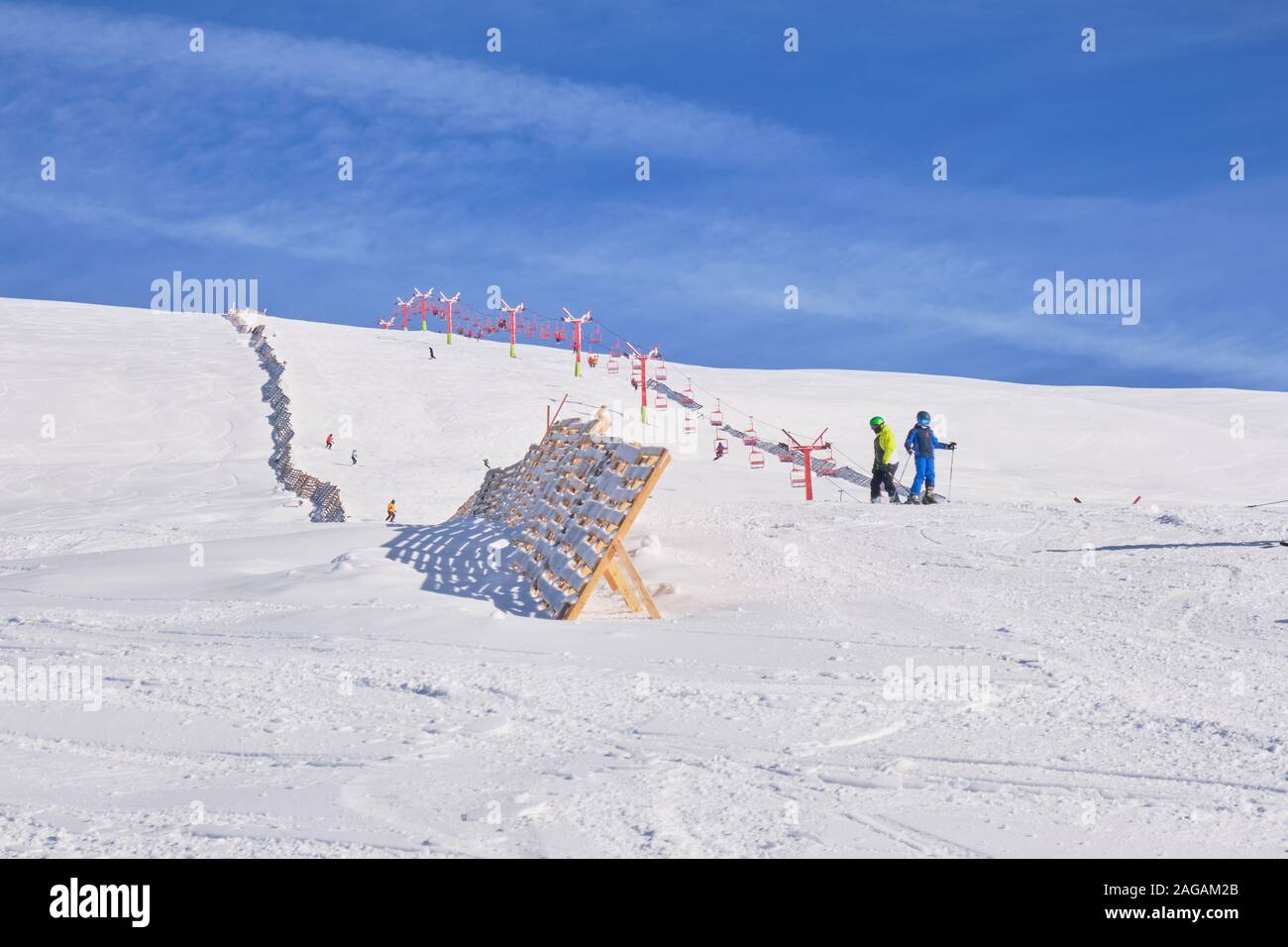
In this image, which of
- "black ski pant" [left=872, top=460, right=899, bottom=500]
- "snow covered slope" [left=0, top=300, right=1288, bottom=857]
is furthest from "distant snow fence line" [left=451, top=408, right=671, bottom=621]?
"black ski pant" [left=872, top=460, right=899, bottom=500]

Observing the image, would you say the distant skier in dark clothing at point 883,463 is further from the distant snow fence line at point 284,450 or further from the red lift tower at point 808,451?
the distant snow fence line at point 284,450

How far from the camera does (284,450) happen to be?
32.7m

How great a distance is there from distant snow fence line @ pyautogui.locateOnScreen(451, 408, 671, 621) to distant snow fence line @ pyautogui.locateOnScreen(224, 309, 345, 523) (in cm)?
744

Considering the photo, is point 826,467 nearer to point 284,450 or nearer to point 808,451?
point 808,451

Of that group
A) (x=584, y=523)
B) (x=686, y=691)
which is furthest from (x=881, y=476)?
(x=686, y=691)

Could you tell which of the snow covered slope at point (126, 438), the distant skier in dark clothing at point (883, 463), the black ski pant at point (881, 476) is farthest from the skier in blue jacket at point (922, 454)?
the snow covered slope at point (126, 438)

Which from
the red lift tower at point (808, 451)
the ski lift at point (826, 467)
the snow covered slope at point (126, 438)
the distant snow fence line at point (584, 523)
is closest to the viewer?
the distant snow fence line at point (584, 523)

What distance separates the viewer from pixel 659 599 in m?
10.8

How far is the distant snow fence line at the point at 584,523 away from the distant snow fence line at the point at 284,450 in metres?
7.44

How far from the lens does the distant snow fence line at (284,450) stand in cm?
2306

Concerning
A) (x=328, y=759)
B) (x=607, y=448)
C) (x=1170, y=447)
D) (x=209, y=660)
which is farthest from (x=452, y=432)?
(x=328, y=759)

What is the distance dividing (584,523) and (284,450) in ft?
78.2

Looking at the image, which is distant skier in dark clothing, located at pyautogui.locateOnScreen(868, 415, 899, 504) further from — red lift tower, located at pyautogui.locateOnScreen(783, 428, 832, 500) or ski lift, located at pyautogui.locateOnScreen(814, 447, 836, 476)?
ski lift, located at pyautogui.locateOnScreen(814, 447, 836, 476)

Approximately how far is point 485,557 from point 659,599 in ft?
11.1
